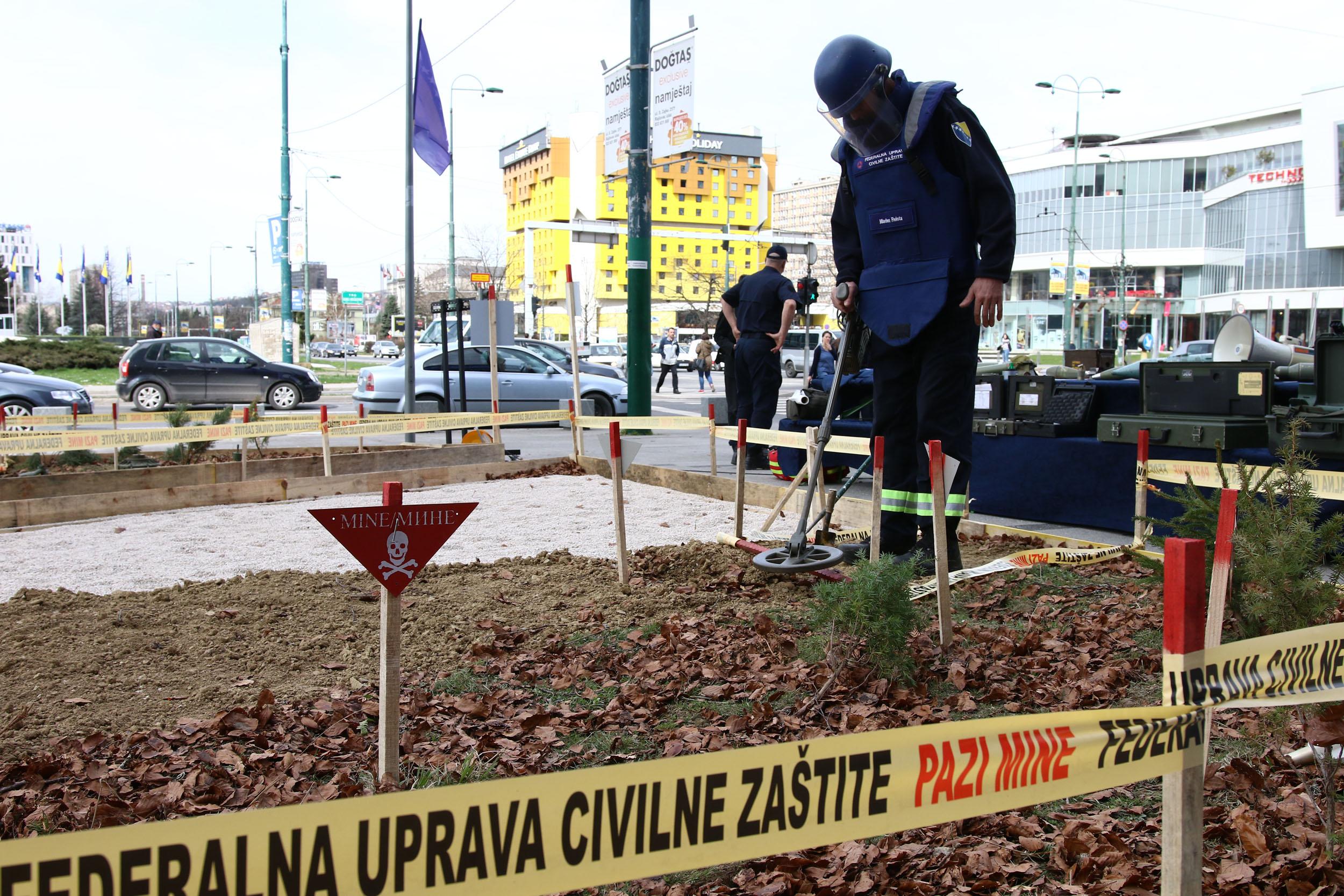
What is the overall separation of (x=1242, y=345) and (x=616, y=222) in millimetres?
103163

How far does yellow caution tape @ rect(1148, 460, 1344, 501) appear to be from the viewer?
213 inches

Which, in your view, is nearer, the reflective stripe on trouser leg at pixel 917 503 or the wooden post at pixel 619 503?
the reflective stripe on trouser leg at pixel 917 503

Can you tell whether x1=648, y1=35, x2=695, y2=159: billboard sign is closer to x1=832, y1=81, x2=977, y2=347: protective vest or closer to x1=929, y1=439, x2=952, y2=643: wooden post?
x1=832, y1=81, x2=977, y2=347: protective vest

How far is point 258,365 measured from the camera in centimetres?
2325

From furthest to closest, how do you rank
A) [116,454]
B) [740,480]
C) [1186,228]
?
1. [1186,228]
2. [116,454]
3. [740,480]

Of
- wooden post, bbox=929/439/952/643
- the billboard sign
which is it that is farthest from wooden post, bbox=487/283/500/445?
wooden post, bbox=929/439/952/643

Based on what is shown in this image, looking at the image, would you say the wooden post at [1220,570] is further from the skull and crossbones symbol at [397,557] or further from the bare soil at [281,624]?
the bare soil at [281,624]

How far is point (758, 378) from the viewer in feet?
33.6

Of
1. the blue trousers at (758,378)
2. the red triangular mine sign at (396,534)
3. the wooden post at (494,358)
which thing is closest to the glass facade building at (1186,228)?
the wooden post at (494,358)

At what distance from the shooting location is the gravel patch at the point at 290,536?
6457 millimetres

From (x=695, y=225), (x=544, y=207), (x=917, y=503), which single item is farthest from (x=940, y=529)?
(x=695, y=225)

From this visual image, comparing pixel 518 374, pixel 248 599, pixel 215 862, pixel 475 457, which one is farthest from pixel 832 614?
pixel 518 374

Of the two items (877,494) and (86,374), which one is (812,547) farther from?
(86,374)

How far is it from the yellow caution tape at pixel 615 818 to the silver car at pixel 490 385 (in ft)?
51.4
